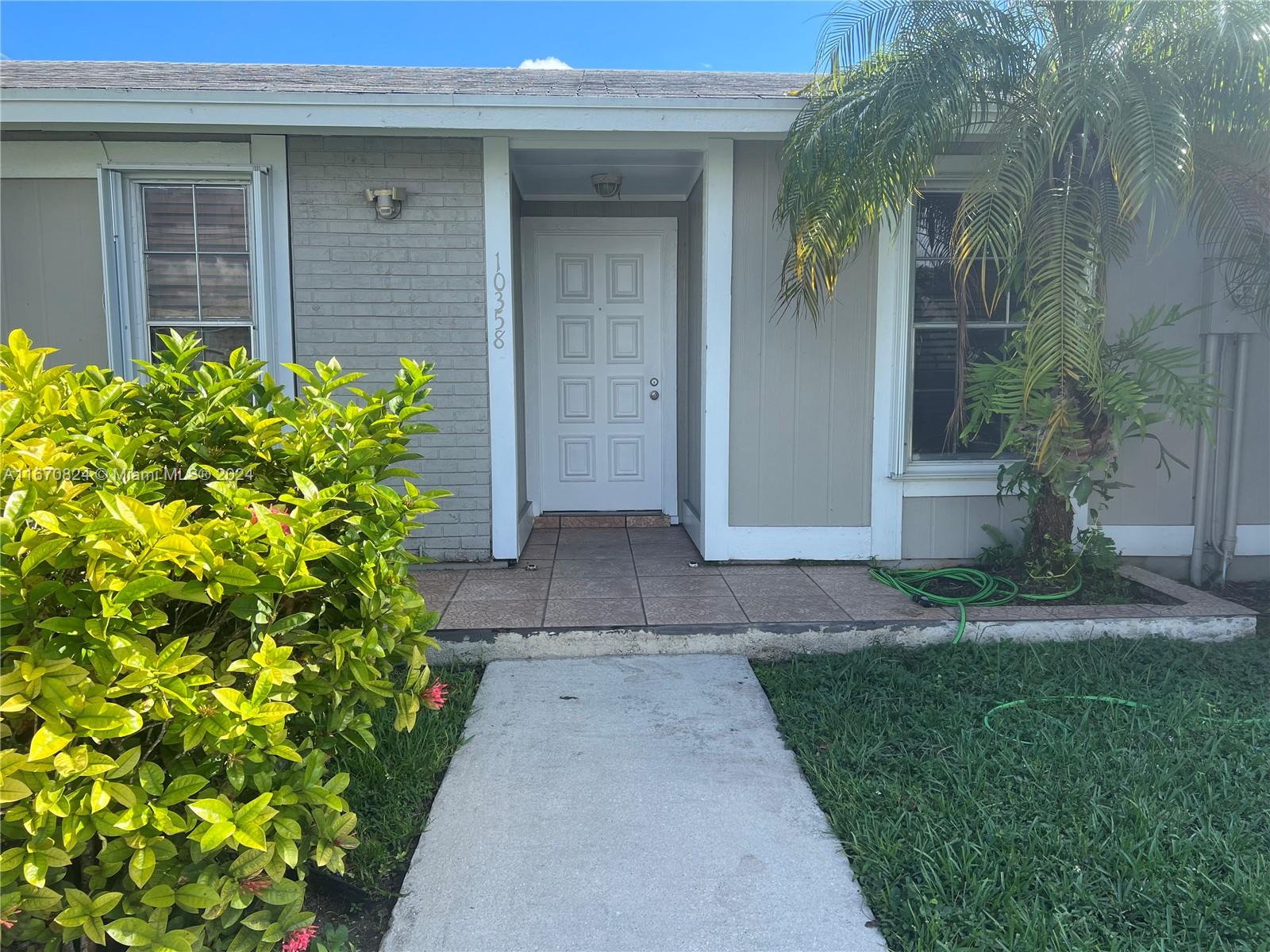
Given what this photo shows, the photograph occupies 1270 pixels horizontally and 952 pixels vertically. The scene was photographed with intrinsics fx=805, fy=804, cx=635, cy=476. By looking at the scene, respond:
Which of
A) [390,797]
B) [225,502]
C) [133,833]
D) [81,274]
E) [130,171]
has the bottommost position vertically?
[390,797]

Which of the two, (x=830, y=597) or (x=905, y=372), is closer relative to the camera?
(x=830, y=597)

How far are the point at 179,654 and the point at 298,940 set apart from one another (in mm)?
781

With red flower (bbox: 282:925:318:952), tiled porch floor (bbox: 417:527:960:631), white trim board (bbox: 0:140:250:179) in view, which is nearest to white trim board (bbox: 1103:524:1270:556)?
tiled porch floor (bbox: 417:527:960:631)

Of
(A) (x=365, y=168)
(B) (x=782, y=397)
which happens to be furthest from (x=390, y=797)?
(A) (x=365, y=168)

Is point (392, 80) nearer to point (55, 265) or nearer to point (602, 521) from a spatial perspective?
A: point (55, 265)

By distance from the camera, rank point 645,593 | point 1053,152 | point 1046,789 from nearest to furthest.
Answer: point 1046,789
point 1053,152
point 645,593

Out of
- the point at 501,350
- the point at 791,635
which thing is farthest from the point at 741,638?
the point at 501,350

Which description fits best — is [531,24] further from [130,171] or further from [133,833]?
[133,833]

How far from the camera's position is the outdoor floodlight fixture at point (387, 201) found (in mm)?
4895

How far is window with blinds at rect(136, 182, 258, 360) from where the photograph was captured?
496cm

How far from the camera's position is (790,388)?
5.15 meters

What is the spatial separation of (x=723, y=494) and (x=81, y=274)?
421 cm

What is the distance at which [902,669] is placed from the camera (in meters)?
3.67

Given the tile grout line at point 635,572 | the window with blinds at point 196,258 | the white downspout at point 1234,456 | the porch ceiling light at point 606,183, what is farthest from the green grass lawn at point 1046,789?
the window with blinds at point 196,258
